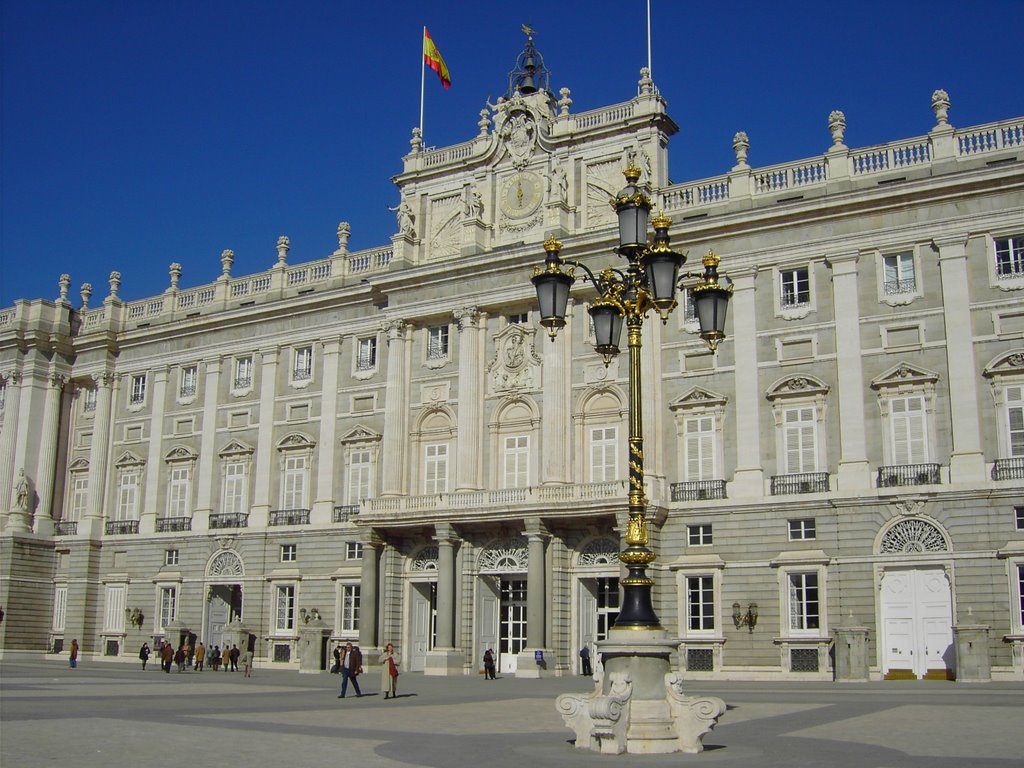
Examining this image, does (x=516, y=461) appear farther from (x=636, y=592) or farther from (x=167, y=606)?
(x=636, y=592)

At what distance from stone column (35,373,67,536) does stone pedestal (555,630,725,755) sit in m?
43.8

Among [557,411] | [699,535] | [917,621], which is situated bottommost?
[917,621]

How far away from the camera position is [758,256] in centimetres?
3797

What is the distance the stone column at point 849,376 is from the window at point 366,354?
18.7 meters

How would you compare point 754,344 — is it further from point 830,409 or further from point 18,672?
point 18,672

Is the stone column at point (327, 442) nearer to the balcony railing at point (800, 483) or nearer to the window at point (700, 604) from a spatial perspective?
the window at point (700, 604)

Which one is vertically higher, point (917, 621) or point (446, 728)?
point (917, 621)

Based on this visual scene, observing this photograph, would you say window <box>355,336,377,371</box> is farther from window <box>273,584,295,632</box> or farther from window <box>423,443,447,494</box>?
window <box>273,584,295,632</box>

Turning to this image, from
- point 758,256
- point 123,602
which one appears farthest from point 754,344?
point 123,602

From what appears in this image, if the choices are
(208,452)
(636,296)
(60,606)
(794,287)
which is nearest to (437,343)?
(208,452)

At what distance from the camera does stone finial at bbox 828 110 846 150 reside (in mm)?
37591

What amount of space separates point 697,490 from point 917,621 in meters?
7.85

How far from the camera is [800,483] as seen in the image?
3584 cm

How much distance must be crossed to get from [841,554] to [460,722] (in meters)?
18.6
